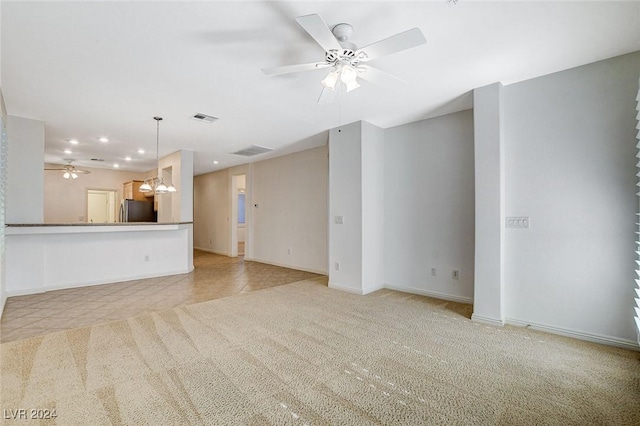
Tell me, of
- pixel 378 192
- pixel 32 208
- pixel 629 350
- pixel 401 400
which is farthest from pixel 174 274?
pixel 629 350

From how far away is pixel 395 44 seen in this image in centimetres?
192

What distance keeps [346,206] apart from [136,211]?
5.30m

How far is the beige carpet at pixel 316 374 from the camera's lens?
1658 mm

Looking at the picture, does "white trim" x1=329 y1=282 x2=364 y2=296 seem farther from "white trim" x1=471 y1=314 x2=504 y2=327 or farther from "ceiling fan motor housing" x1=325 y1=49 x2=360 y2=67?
"ceiling fan motor housing" x1=325 y1=49 x2=360 y2=67

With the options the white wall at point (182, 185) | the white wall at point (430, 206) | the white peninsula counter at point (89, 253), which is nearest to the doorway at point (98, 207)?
the white wall at point (182, 185)

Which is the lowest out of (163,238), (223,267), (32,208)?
(223,267)

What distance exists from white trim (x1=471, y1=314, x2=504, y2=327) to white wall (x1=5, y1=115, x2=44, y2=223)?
19.8ft

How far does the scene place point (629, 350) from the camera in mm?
2430

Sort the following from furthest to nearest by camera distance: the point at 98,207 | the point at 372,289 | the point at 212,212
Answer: the point at 98,207 → the point at 212,212 → the point at 372,289

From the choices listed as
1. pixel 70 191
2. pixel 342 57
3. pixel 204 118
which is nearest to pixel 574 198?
pixel 342 57

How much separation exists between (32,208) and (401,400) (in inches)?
212

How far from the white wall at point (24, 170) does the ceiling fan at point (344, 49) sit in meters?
4.14

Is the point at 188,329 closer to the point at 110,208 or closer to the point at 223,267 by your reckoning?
the point at 223,267

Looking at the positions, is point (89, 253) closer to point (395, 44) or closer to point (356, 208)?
point (356, 208)
